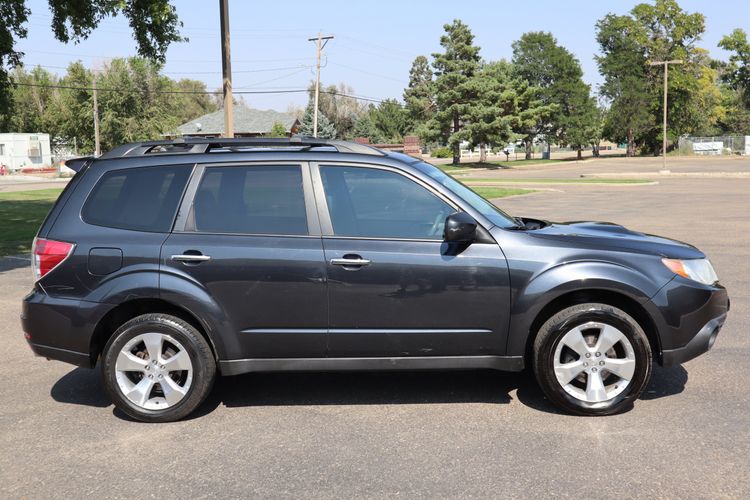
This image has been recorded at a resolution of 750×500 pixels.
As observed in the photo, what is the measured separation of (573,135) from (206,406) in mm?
80962

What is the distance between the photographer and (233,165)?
4.82 metres

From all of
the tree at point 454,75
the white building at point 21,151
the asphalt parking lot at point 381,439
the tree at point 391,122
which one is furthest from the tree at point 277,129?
the asphalt parking lot at point 381,439

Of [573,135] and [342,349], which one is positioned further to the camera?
[573,135]

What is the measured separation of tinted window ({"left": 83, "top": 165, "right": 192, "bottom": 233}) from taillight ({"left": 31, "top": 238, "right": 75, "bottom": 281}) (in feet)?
0.79

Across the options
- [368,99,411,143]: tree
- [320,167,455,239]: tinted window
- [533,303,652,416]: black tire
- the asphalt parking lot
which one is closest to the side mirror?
[320,167,455,239]: tinted window

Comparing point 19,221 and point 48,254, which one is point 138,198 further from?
point 19,221

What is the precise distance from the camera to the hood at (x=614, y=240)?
4.64 metres

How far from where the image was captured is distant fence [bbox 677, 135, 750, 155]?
8150 centimetres

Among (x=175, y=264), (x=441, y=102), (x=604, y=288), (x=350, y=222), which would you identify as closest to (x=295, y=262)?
(x=350, y=222)

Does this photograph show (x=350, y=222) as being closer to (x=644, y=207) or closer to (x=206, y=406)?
(x=206, y=406)

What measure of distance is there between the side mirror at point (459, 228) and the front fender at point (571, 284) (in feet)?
1.32

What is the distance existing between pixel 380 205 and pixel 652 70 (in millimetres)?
Result: 89310

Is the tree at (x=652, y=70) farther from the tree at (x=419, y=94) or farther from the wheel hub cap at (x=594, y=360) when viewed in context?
the wheel hub cap at (x=594, y=360)

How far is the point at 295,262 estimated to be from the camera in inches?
179
